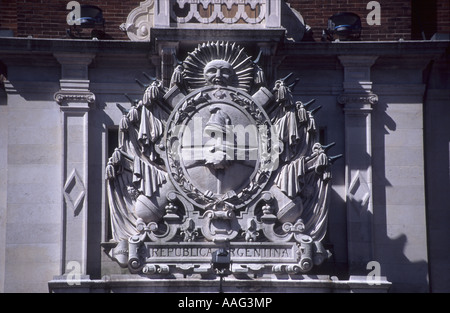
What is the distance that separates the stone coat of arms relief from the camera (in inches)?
1101

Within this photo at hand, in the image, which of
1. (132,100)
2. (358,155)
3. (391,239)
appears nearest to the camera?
(132,100)

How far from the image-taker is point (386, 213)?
29781mm

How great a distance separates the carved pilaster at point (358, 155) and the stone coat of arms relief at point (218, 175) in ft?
4.16

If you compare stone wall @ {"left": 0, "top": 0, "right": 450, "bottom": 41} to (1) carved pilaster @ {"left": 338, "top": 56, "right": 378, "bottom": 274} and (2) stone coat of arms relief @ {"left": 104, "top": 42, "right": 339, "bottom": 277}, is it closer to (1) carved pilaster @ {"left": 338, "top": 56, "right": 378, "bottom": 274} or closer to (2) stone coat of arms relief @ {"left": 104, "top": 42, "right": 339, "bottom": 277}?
(1) carved pilaster @ {"left": 338, "top": 56, "right": 378, "bottom": 274}

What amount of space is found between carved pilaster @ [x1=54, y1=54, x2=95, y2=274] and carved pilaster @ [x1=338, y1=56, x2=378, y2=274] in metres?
5.41

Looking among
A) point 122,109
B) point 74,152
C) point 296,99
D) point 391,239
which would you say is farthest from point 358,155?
point 74,152

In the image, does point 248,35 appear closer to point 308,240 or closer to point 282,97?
point 282,97

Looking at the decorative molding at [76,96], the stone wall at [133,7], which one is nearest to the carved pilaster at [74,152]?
the decorative molding at [76,96]

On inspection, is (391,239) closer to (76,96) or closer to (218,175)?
(218,175)

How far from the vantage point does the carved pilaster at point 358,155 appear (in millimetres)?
29344

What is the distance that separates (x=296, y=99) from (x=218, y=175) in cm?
285

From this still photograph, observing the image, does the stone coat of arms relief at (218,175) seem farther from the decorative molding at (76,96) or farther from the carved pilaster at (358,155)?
the carved pilaster at (358,155)

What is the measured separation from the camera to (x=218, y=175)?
28.4 meters

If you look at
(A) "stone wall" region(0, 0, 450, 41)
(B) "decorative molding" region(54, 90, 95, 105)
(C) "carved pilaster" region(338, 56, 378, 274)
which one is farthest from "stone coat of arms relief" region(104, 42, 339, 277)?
(A) "stone wall" region(0, 0, 450, 41)
